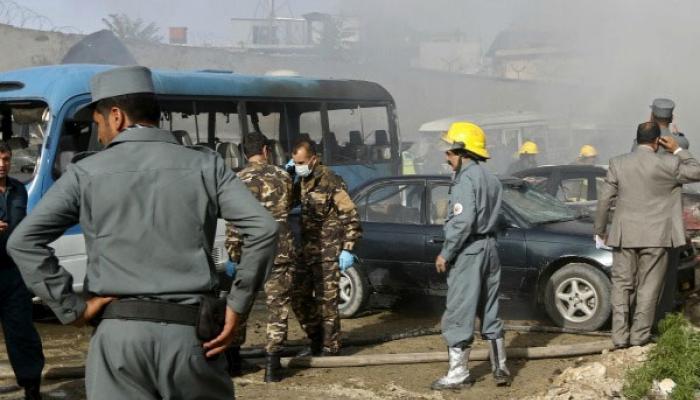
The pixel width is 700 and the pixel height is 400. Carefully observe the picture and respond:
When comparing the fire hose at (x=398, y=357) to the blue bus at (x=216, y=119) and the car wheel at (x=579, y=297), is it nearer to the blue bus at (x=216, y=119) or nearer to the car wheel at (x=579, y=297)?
the car wheel at (x=579, y=297)

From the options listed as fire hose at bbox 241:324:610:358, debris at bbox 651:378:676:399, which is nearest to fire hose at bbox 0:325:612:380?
fire hose at bbox 241:324:610:358

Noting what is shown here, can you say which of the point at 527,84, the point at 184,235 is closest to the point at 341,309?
the point at 184,235

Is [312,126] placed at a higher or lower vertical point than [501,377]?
higher

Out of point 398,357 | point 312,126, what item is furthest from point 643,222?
point 312,126

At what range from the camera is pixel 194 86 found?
12367 millimetres

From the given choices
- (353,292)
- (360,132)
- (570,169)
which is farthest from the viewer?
(360,132)

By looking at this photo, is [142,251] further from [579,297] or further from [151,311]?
[579,297]

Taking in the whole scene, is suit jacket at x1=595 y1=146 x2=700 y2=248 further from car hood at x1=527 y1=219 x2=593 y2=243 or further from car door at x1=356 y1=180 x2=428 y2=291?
car door at x1=356 y1=180 x2=428 y2=291

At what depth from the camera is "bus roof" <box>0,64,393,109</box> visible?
1044 centimetres

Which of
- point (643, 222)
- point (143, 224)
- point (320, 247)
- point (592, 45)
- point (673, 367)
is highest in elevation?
point (592, 45)

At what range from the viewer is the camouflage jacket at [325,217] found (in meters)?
7.91

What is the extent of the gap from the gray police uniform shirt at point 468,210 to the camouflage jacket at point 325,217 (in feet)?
4.02

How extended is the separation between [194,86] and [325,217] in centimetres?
496

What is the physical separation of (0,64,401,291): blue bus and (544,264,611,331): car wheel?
3.52 meters
